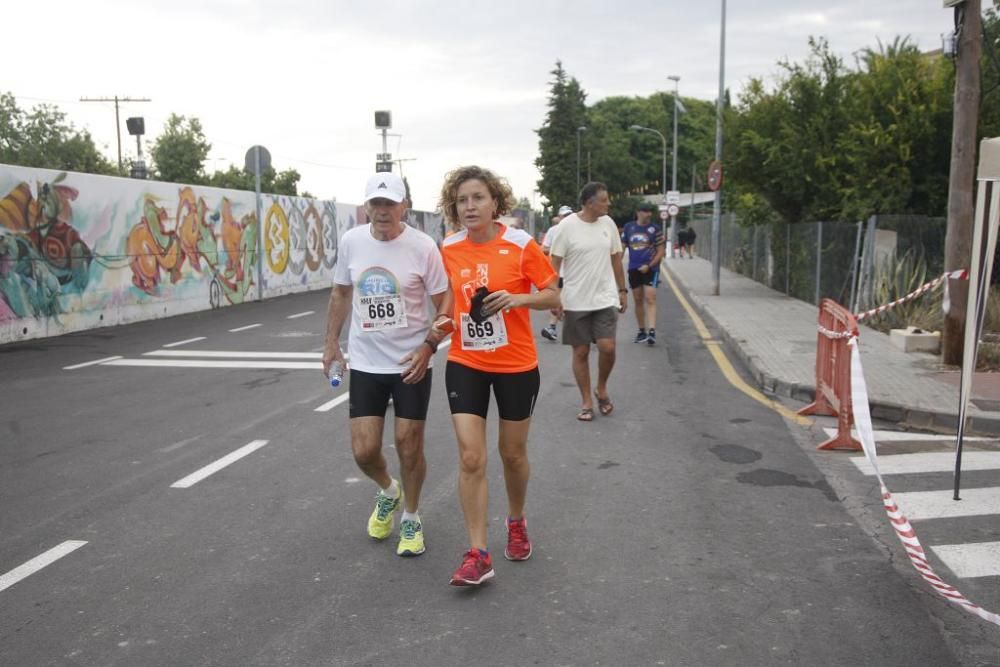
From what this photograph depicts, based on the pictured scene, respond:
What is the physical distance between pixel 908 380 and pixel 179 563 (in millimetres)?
7312

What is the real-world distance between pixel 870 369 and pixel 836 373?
2.83m

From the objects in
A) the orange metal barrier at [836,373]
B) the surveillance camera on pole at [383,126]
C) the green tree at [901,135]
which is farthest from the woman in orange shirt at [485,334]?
the surveillance camera on pole at [383,126]

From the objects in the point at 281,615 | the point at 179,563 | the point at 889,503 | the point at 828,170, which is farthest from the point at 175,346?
the point at 828,170

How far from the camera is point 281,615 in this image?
397 cm

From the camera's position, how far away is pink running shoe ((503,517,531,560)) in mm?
4613

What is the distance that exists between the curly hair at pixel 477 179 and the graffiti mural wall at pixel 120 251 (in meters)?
11.2

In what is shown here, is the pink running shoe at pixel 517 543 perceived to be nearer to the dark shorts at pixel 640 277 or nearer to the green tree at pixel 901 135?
the dark shorts at pixel 640 277

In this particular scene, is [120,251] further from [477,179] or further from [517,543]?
[517,543]

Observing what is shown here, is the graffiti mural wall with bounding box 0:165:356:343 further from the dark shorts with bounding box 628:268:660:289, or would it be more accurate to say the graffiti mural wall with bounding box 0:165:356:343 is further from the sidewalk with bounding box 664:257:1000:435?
the sidewalk with bounding box 664:257:1000:435

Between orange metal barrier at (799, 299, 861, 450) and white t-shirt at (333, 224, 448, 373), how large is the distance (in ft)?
11.7

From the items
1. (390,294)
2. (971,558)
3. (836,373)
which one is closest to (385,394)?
(390,294)

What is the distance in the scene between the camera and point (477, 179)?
4445 millimetres

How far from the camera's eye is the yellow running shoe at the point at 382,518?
4.93m

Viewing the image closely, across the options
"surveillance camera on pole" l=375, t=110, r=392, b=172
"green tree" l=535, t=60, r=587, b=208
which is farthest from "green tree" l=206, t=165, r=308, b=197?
"surveillance camera on pole" l=375, t=110, r=392, b=172
